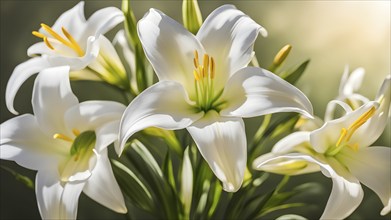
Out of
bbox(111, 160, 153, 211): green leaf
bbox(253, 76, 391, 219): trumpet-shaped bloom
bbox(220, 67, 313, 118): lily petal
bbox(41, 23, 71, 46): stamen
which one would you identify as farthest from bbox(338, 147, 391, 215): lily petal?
bbox(41, 23, 71, 46): stamen

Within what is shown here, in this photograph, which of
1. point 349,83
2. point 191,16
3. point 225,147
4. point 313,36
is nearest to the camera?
point 225,147

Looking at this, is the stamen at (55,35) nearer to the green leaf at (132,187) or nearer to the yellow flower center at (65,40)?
the yellow flower center at (65,40)

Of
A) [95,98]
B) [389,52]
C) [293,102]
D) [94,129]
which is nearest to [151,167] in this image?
[94,129]

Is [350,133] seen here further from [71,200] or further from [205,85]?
[71,200]

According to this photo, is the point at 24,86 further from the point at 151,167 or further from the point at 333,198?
the point at 333,198

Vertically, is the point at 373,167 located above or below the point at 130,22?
below

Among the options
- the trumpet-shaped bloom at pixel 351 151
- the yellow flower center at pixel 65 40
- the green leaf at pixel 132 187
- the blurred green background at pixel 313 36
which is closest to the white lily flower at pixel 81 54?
the yellow flower center at pixel 65 40

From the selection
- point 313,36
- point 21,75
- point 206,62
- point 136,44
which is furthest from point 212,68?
point 313,36
